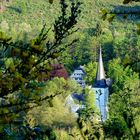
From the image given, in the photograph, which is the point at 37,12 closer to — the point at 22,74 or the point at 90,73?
the point at 90,73

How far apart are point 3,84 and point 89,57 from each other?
228ft

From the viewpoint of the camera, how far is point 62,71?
2234 inches

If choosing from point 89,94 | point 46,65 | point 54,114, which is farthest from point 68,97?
point 46,65

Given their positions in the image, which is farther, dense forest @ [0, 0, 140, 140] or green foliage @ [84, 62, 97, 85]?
green foliage @ [84, 62, 97, 85]

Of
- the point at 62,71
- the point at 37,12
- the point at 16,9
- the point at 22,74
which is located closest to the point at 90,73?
the point at 62,71

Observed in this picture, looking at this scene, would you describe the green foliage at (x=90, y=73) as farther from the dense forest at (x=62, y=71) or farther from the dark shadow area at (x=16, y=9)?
the dark shadow area at (x=16, y=9)

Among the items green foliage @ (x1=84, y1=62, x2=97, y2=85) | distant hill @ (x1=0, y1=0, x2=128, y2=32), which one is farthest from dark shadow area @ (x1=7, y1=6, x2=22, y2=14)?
green foliage @ (x1=84, y1=62, x2=97, y2=85)

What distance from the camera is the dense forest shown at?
3191mm

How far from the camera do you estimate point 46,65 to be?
11.1 ft

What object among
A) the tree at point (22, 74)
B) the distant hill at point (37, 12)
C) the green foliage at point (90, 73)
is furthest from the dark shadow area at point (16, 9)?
the tree at point (22, 74)

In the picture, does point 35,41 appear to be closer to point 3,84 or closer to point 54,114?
point 3,84

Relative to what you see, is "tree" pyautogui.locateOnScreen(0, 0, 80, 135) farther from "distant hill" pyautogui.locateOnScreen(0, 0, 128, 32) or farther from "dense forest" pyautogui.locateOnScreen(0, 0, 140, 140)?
"distant hill" pyautogui.locateOnScreen(0, 0, 128, 32)

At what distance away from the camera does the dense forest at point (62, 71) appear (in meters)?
3.19

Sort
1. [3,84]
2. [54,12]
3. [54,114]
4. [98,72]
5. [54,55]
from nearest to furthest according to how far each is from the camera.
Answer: [3,84], [54,55], [54,114], [98,72], [54,12]
